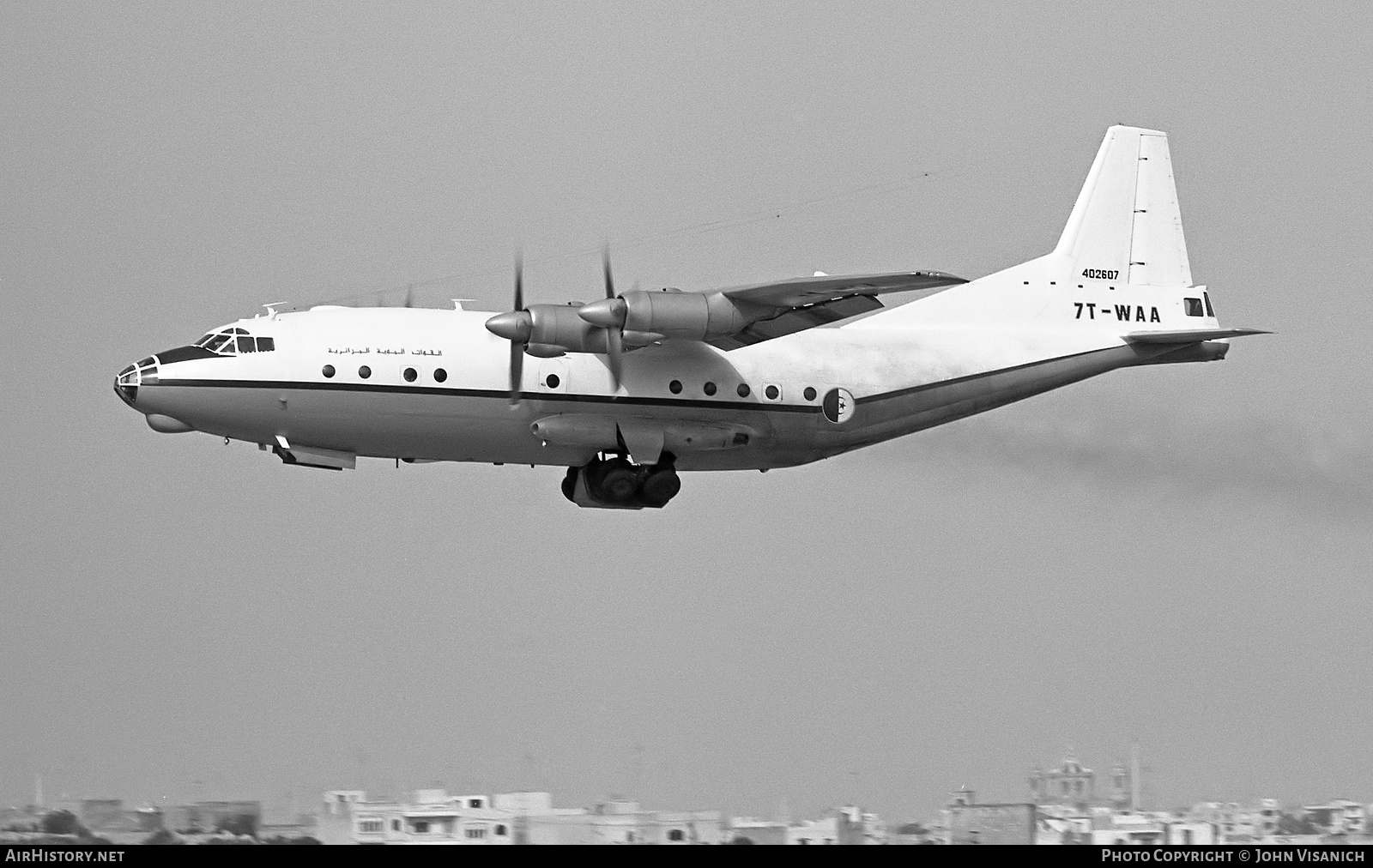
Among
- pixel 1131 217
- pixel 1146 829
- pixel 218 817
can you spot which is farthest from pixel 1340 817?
pixel 218 817

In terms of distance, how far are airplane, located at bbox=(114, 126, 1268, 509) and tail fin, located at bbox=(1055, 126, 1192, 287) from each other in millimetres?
623

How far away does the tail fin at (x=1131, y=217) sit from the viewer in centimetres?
2909

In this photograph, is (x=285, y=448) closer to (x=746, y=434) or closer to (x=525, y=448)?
(x=525, y=448)

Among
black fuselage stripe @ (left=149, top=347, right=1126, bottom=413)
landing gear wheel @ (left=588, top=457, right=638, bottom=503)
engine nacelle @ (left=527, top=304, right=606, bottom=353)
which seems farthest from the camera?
landing gear wheel @ (left=588, top=457, right=638, bottom=503)

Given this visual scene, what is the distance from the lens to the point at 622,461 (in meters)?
26.0

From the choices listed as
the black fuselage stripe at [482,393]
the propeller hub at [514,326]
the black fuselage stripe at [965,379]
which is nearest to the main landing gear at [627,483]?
the black fuselage stripe at [482,393]

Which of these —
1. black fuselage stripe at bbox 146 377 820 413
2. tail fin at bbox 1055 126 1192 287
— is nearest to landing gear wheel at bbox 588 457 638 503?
black fuselage stripe at bbox 146 377 820 413

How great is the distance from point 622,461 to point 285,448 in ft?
12.9

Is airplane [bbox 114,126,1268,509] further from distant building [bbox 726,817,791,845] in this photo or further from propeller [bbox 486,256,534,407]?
distant building [bbox 726,817,791,845]

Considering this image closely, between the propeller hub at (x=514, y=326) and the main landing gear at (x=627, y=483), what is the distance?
222cm

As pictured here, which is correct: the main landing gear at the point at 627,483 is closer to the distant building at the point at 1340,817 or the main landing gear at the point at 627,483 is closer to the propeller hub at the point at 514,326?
the propeller hub at the point at 514,326

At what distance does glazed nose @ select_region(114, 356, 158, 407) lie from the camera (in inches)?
976

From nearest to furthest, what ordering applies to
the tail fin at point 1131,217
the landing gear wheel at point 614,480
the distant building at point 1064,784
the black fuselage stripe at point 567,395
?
the black fuselage stripe at point 567,395, the landing gear wheel at point 614,480, the tail fin at point 1131,217, the distant building at point 1064,784

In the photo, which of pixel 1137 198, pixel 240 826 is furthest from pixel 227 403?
pixel 1137 198
